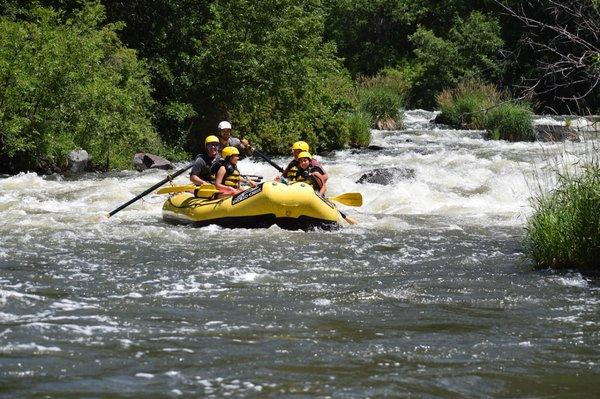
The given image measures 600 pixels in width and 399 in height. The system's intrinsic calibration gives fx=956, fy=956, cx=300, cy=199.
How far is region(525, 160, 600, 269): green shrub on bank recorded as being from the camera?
737 cm

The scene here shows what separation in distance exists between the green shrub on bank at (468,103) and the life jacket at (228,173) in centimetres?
1276

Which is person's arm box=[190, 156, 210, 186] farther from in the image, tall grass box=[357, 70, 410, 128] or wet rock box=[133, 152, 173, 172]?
tall grass box=[357, 70, 410, 128]

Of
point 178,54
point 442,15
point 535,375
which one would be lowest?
point 535,375

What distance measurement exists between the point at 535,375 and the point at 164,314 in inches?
94.9

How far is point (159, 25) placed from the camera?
68.3 ft

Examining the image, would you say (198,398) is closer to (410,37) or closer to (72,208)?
(72,208)

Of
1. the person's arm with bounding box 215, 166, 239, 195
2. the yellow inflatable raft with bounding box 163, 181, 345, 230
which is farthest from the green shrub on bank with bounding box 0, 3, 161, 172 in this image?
the yellow inflatable raft with bounding box 163, 181, 345, 230

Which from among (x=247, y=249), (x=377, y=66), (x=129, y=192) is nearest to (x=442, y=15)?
(x=377, y=66)

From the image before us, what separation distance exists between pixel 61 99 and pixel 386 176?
5693 millimetres

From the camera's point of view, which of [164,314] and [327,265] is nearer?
[164,314]

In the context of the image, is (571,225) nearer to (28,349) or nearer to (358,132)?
(28,349)

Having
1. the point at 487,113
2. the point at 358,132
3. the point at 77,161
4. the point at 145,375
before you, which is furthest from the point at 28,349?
the point at 487,113

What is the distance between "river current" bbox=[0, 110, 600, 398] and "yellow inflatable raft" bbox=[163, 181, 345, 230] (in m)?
0.22

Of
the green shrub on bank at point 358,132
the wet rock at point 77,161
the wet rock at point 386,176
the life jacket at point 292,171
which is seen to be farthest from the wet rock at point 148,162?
the life jacket at point 292,171
